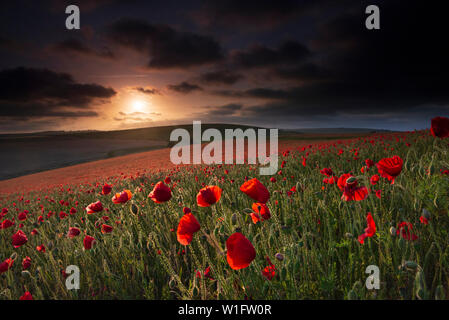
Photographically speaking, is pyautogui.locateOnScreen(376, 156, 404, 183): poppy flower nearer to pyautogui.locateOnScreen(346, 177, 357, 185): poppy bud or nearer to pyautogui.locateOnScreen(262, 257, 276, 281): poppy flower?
pyautogui.locateOnScreen(346, 177, 357, 185): poppy bud

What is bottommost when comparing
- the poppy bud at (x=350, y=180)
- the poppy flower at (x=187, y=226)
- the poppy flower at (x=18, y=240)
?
the poppy flower at (x=18, y=240)

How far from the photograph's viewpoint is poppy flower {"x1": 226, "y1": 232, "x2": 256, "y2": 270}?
3.29 feet

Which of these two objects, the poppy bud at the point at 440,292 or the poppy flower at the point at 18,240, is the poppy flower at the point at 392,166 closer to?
the poppy bud at the point at 440,292

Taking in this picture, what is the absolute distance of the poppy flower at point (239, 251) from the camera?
3.29ft

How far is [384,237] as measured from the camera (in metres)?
1.55

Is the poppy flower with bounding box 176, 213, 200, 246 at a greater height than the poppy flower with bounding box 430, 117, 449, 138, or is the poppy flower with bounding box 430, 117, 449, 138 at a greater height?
the poppy flower with bounding box 430, 117, 449, 138

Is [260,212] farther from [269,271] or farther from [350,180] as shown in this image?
[350,180]

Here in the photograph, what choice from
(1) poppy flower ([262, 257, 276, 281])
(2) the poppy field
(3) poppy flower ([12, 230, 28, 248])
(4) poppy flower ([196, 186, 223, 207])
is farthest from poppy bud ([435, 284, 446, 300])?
(3) poppy flower ([12, 230, 28, 248])

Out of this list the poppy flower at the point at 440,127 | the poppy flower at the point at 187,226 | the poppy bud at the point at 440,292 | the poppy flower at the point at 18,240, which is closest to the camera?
the poppy bud at the point at 440,292

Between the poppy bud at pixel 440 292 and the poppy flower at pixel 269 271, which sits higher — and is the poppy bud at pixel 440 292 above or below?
above

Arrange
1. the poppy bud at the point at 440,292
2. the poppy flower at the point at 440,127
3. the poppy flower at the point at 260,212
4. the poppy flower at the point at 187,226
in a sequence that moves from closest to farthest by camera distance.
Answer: the poppy bud at the point at 440,292
the poppy flower at the point at 187,226
the poppy flower at the point at 440,127
the poppy flower at the point at 260,212

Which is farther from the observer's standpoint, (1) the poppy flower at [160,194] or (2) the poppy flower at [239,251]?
(1) the poppy flower at [160,194]

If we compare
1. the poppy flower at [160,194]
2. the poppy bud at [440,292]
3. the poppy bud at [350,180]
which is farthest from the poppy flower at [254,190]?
the poppy bud at [440,292]
